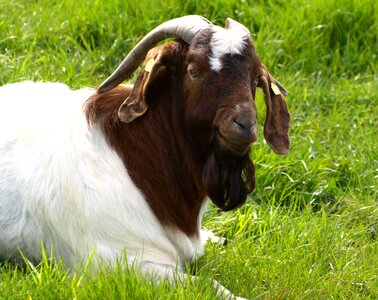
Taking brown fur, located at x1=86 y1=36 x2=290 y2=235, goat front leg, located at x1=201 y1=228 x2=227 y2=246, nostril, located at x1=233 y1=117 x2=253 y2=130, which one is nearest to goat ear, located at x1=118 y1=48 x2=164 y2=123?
brown fur, located at x1=86 y1=36 x2=290 y2=235

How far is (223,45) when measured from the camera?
479 cm

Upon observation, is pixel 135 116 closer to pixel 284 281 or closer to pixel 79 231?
pixel 79 231

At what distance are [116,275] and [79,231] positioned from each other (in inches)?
22.8

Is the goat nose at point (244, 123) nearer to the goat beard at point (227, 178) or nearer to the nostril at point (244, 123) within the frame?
the nostril at point (244, 123)

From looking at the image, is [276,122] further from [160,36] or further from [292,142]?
[292,142]

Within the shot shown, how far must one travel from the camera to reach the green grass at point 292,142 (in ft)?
16.4

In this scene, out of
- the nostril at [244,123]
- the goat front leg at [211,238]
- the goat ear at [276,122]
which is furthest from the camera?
the goat front leg at [211,238]

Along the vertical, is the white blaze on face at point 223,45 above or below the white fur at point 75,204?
above

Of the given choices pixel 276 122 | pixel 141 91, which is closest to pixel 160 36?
pixel 141 91

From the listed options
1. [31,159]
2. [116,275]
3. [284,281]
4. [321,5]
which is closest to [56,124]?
[31,159]

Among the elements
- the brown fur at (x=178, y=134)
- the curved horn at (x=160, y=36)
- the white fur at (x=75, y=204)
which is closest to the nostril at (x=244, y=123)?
the brown fur at (x=178, y=134)

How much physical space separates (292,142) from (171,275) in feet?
6.76

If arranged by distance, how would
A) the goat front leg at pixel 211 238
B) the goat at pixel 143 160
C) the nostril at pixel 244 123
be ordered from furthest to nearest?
1. the goat front leg at pixel 211 238
2. the goat at pixel 143 160
3. the nostril at pixel 244 123

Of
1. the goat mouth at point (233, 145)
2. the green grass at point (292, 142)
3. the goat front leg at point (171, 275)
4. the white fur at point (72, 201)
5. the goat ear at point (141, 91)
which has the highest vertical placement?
the goat ear at point (141, 91)
